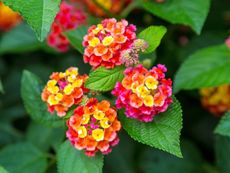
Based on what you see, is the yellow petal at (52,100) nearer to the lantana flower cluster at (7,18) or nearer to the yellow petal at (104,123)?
the yellow petal at (104,123)

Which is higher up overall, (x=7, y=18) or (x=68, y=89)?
(x=68, y=89)

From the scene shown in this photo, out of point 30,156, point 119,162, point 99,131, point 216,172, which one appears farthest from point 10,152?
point 216,172

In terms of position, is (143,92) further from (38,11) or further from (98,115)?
(38,11)

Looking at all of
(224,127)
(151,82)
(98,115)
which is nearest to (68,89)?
(98,115)

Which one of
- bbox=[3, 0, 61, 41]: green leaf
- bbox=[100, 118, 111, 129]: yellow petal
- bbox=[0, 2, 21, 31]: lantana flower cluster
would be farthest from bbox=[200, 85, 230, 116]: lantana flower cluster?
bbox=[0, 2, 21, 31]: lantana flower cluster

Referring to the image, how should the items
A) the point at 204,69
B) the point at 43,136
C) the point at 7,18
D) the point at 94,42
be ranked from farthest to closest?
the point at 7,18 → the point at 43,136 → the point at 204,69 → the point at 94,42
